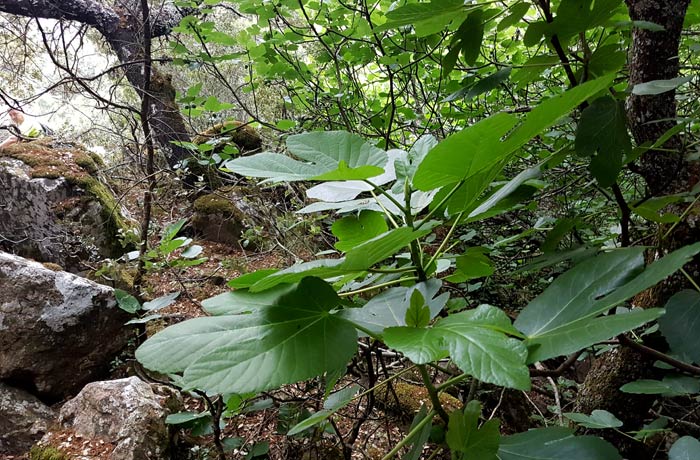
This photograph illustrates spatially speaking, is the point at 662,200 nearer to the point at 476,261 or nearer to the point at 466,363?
the point at 476,261

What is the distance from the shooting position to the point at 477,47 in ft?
2.24

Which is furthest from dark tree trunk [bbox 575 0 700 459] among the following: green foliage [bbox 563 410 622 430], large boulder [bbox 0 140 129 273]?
large boulder [bbox 0 140 129 273]

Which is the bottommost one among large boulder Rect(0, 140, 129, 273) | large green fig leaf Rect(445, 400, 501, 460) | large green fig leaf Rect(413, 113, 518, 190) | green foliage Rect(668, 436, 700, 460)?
green foliage Rect(668, 436, 700, 460)

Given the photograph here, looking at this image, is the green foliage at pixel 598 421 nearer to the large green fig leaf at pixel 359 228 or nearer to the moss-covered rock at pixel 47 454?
the large green fig leaf at pixel 359 228

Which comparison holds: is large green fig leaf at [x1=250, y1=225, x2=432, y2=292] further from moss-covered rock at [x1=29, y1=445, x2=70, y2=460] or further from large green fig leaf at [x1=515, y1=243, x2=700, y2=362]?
moss-covered rock at [x1=29, y1=445, x2=70, y2=460]

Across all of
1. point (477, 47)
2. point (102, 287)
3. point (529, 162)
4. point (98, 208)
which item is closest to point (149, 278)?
point (102, 287)

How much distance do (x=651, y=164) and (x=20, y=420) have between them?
2921mm

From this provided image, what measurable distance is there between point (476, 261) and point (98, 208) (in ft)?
12.8

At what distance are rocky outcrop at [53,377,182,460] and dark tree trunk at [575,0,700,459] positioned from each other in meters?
1.57

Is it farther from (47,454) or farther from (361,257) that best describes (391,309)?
(47,454)

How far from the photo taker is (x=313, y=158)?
1.65 feet

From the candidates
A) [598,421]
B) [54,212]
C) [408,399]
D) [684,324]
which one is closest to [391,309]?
[684,324]

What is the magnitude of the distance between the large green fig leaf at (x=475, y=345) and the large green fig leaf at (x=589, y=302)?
3 centimetres

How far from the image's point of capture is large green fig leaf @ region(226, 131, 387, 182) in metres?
0.47
